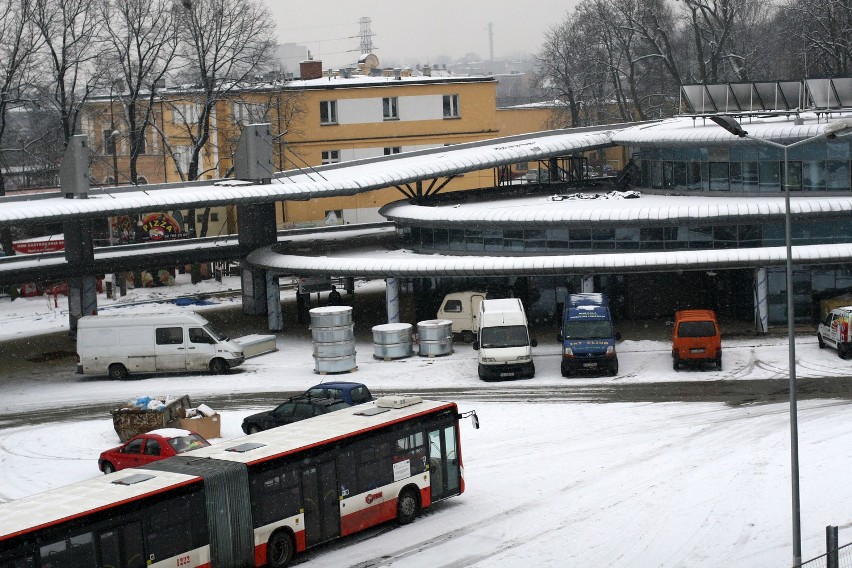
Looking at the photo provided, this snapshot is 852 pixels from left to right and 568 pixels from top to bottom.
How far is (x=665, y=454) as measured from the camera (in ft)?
102

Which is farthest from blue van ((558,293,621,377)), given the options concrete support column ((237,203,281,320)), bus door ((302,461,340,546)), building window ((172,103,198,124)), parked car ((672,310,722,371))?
building window ((172,103,198,124))

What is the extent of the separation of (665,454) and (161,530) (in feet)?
44.9

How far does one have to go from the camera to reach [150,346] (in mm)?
45250

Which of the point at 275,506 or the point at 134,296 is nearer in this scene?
the point at 275,506

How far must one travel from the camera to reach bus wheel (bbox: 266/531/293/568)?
2381cm

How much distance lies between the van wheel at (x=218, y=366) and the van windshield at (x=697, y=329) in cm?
1525

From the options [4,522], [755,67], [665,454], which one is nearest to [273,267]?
[665,454]

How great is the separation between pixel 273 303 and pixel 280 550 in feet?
92.7

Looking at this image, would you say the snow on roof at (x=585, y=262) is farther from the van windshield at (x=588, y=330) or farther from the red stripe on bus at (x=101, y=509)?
the red stripe on bus at (x=101, y=509)

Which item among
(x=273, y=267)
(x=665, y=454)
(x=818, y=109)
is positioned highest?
(x=818, y=109)

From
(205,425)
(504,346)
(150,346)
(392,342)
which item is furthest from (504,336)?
(150,346)

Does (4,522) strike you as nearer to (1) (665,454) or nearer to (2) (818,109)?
(1) (665,454)

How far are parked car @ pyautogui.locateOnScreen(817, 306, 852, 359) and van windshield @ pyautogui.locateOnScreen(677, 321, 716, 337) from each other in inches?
157

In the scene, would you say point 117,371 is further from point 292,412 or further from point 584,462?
point 584,462
